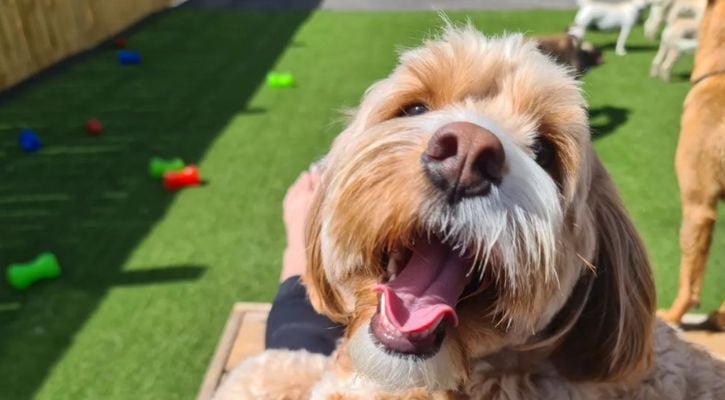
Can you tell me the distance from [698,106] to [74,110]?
6001mm

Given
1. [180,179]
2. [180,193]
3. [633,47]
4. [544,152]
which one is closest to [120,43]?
[180,179]

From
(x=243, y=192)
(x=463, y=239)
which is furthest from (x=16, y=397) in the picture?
(x=463, y=239)

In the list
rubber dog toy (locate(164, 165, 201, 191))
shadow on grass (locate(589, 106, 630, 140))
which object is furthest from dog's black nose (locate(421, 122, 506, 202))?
shadow on grass (locate(589, 106, 630, 140))

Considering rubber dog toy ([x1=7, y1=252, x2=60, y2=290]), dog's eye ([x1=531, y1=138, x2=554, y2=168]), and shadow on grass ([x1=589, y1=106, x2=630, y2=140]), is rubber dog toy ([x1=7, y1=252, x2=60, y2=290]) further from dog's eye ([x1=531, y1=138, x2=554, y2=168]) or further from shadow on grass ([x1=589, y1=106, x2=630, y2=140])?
shadow on grass ([x1=589, y1=106, x2=630, y2=140])

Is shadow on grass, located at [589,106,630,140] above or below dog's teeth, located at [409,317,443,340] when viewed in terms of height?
below

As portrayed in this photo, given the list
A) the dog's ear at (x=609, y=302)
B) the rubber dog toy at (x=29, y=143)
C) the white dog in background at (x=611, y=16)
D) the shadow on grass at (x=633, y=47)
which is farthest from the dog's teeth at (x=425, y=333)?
the shadow on grass at (x=633, y=47)

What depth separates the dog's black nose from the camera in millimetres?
1344

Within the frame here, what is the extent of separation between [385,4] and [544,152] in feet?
37.5

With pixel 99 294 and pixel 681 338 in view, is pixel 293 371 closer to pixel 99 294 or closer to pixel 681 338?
pixel 681 338

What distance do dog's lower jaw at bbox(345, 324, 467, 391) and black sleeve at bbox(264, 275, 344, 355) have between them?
89 cm

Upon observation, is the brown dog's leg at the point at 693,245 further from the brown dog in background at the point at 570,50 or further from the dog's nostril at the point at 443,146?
the dog's nostril at the point at 443,146

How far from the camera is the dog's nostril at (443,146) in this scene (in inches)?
53.4

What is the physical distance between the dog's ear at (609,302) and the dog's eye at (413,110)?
0.43 m

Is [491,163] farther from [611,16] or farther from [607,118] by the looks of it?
[611,16]
